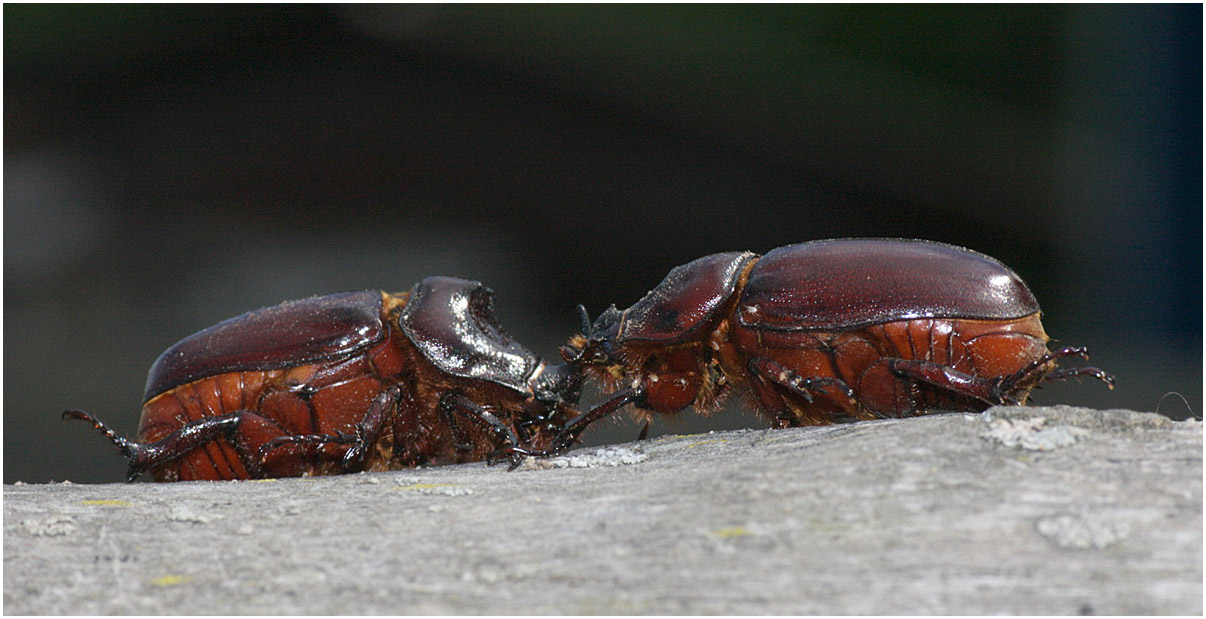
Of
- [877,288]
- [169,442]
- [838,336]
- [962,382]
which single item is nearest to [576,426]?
[838,336]

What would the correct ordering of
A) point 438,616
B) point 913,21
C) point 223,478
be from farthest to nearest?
point 913,21 < point 223,478 < point 438,616

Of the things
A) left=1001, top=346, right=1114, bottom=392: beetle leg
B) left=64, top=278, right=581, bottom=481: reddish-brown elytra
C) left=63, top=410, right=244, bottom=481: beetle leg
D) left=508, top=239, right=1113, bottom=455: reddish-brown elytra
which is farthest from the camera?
left=64, top=278, right=581, bottom=481: reddish-brown elytra

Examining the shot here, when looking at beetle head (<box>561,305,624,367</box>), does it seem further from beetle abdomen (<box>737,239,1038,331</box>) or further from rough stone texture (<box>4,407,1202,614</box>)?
rough stone texture (<box>4,407,1202,614</box>)

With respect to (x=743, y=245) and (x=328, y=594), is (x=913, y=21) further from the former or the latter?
(x=328, y=594)

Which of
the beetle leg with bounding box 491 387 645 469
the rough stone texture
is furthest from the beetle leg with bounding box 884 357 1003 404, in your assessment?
the beetle leg with bounding box 491 387 645 469

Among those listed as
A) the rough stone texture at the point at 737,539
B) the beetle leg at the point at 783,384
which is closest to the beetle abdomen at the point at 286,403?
the rough stone texture at the point at 737,539

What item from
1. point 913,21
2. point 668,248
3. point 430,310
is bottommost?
point 668,248

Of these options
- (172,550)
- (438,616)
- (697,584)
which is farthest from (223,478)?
(697,584)
